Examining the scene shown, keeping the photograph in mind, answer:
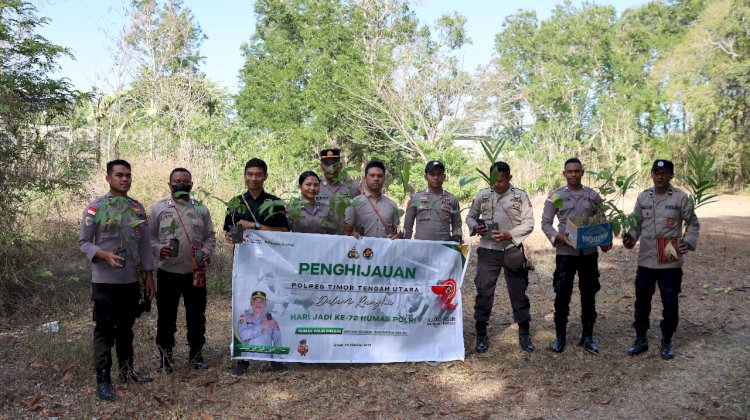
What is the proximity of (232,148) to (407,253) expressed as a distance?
12.9m

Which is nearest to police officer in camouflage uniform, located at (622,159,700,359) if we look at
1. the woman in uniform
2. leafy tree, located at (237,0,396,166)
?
the woman in uniform

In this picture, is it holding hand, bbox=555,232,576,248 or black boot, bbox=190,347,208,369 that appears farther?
holding hand, bbox=555,232,576,248

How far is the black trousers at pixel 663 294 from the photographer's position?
17.5ft

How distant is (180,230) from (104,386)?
1291 millimetres

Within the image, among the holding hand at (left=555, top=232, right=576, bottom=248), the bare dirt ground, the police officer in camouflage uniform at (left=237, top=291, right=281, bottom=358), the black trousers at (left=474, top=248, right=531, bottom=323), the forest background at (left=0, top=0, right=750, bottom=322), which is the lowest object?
the bare dirt ground

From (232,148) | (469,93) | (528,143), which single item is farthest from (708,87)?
(232,148)

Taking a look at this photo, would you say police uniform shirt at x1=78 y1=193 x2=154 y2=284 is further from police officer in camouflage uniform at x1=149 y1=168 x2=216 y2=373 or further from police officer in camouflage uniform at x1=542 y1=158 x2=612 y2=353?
police officer in camouflage uniform at x1=542 y1=158 x2=612 y2=353

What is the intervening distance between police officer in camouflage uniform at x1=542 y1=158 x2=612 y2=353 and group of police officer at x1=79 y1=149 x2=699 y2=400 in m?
0.01

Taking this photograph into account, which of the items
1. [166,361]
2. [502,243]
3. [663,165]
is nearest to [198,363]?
[166,361]

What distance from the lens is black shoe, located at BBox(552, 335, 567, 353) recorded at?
5.61m

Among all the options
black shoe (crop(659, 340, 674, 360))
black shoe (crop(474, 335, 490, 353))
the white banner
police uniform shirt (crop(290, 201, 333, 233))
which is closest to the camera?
the white banner

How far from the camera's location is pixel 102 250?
430 centimetres

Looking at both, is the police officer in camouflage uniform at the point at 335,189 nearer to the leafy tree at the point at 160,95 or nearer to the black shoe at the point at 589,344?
the black shoe at the point at 589,344

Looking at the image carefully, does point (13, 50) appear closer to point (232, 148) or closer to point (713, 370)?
point (713, 370)
